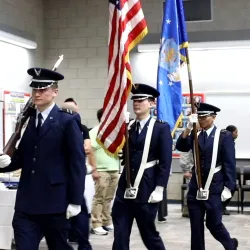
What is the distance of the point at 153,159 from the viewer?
4297mm

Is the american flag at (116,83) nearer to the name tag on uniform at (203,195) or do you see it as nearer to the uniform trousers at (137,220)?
the uniform trousers at (137,220)

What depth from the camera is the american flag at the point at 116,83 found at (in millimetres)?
4305

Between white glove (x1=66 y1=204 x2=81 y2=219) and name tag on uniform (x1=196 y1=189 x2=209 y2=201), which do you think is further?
name tag on uniform (x1=196 y1=189 x2=209 y2=201)

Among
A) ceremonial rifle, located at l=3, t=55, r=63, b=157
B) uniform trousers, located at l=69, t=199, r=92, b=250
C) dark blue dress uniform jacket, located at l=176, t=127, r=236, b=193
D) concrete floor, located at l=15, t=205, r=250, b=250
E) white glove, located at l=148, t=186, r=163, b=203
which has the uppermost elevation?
ceremonial rifle, located at l=3, t=55, r=63, b=157

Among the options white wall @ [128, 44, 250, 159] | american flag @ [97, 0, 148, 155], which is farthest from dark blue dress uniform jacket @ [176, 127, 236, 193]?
white wall @ [128, 44, 250, 159]

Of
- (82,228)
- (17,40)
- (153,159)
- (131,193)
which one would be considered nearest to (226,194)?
(153,159)

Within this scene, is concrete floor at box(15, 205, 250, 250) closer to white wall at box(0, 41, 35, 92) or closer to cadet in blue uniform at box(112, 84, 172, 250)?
cadet in blue uniform at box(112, 84, 172, 250)

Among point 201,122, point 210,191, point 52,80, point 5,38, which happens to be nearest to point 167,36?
point 201,122

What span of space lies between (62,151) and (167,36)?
2.14 metres

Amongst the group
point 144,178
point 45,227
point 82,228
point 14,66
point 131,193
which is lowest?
point 82,228

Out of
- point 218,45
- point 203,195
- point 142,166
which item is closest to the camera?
point 142,166

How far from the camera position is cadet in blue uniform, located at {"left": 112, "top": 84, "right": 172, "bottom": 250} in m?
4.17

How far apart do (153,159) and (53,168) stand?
1144 millimetres

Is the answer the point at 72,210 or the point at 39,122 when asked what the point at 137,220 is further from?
the point at 39,122
